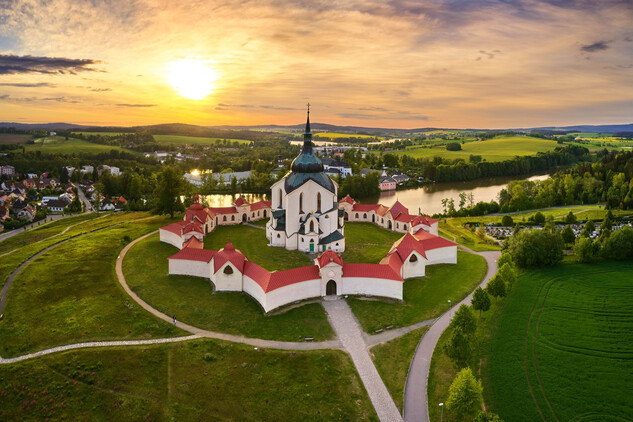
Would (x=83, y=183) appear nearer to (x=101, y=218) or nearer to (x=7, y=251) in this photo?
(x=101, y=218)

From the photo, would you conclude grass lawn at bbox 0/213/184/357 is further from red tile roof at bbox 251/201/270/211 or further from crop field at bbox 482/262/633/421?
crop field at bbox 482/262/633/421

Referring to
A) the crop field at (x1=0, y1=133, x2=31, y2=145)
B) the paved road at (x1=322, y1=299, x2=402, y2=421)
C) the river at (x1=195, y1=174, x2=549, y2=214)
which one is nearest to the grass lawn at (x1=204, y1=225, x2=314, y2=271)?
the paved road at (x1=322, y1=299, x2=402, y2=421)

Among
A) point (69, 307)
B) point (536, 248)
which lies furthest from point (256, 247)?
point (536, 248)

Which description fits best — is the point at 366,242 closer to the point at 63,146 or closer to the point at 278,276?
the point at 278,276

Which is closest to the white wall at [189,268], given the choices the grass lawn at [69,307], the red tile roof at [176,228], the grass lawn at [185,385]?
the grass lawn at [69,307]

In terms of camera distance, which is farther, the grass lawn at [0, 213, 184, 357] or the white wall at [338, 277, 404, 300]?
the white wall at [338, 277, 404, 300]

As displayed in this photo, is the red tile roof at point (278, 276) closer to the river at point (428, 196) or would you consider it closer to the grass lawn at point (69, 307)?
the grass lawn at point (69, 307)
